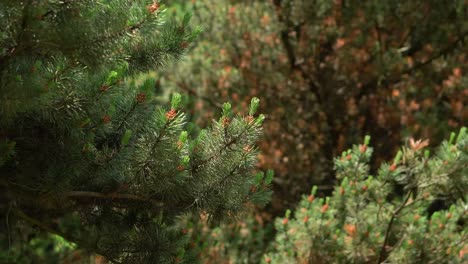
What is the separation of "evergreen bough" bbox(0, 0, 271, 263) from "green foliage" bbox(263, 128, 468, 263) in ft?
4.99

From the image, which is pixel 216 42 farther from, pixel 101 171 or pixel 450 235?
pixel 101 171

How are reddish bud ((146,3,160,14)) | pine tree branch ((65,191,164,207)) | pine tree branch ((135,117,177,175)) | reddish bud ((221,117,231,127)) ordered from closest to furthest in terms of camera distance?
reddish bud ((146,3,160,14)), pine tree branch ((135,117,177,175)), reddish bud ((221,117,231,127)), pine tree branch ((65,191,164,207))

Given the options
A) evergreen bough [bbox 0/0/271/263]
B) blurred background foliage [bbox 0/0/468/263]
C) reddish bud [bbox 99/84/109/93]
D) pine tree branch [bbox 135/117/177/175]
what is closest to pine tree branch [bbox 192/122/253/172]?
evergreen bough [bbox 0/0/271/263]

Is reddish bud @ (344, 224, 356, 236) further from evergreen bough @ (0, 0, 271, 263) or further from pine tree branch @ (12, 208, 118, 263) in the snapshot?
pine tree branch @ (12, 208, 118, 263)

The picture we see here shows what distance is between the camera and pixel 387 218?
15.9ft

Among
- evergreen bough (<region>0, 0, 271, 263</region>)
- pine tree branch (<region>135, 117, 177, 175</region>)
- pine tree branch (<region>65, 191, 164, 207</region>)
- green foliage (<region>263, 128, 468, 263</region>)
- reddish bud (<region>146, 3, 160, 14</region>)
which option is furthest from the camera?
green foliage (<region>263, 128, 468, 263</region>)

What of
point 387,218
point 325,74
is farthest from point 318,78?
point 387,218

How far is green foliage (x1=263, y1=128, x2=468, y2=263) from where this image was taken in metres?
4.55

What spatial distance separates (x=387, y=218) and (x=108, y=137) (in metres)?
2.48

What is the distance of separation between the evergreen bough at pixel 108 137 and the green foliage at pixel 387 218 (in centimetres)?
152

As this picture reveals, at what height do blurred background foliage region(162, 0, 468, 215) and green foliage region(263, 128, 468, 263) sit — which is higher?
blurred background foliage region(162, 0, 468, 215)

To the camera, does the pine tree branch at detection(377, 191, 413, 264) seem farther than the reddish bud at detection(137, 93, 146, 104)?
Yes

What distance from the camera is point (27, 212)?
11.9 ft

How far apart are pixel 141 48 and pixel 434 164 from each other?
2.28 meters
